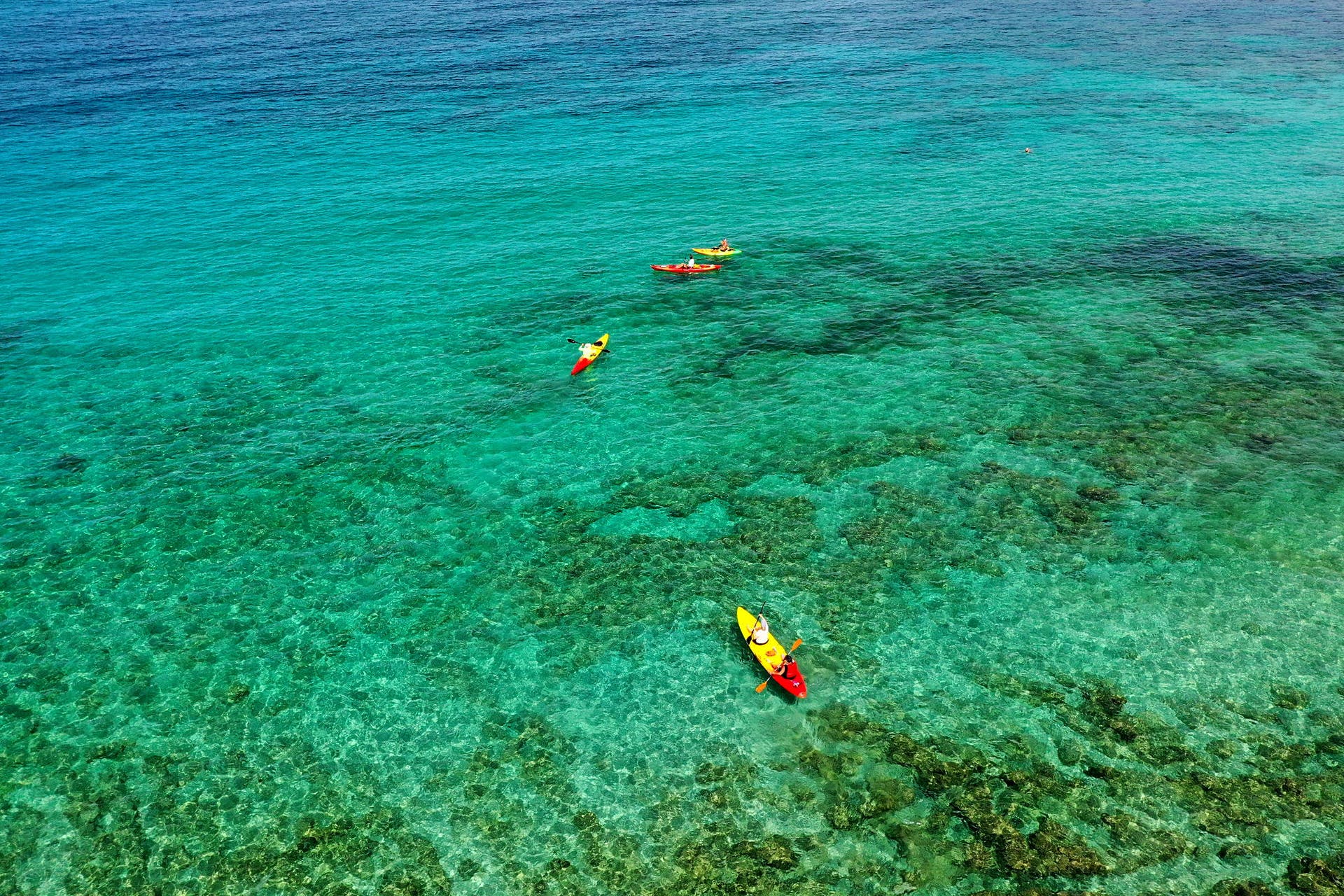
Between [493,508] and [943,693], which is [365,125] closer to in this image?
[493,508]

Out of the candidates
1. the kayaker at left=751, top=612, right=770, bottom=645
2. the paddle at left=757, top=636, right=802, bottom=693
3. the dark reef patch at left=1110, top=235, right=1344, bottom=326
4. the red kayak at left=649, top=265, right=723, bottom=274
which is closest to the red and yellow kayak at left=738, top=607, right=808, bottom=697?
the kayaker at left=751, top=612, right=770, bottom=645

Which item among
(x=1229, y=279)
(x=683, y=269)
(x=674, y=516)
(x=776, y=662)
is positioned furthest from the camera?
(x=683, y=269)

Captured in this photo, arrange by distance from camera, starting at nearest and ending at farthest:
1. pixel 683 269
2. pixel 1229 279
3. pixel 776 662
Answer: pixel 776 662, pixel 1229 279, pixel 683 269

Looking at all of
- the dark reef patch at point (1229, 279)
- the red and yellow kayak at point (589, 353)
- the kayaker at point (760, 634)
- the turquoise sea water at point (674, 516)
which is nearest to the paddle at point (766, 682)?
the turquoise sea water at point (674, 516)

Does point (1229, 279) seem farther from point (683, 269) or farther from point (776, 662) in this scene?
point (776, 662)

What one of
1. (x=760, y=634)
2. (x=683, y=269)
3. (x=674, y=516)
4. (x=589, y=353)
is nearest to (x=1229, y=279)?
(x=683, y=269)

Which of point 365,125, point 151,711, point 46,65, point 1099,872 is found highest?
point 46,65

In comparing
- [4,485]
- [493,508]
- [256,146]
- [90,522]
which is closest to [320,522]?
[493,508]
